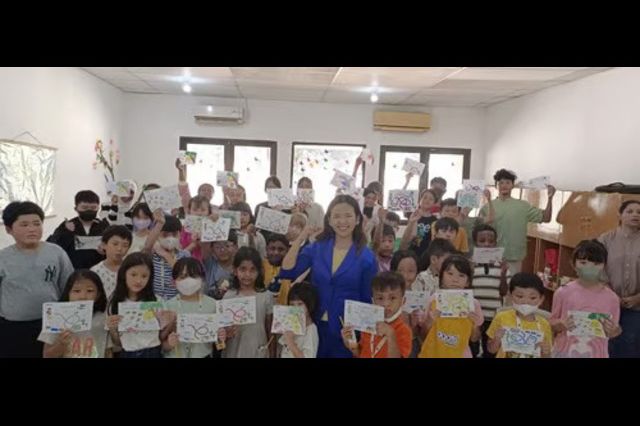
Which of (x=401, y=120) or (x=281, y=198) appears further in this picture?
(x=401, y=120)

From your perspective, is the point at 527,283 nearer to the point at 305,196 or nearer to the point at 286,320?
the point at 286,320

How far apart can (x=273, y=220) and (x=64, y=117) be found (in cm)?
296

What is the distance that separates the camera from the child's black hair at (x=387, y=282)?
87.0 inches

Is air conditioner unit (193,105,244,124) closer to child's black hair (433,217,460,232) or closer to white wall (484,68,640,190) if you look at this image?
white wall (484,68,640,190)

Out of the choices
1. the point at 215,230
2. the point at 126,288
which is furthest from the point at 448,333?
the point at 126,288

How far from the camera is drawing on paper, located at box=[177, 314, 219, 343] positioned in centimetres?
197

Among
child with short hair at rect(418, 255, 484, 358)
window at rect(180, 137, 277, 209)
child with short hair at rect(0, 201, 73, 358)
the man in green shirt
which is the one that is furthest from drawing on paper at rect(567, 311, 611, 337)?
window at rect(180, 137, 277, 209)

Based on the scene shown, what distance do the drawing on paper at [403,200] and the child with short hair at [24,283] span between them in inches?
79.0

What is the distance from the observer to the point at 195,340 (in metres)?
1.98

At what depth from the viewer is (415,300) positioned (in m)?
2.31

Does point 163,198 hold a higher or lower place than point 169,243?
higher

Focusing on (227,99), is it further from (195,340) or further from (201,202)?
(195,340)
